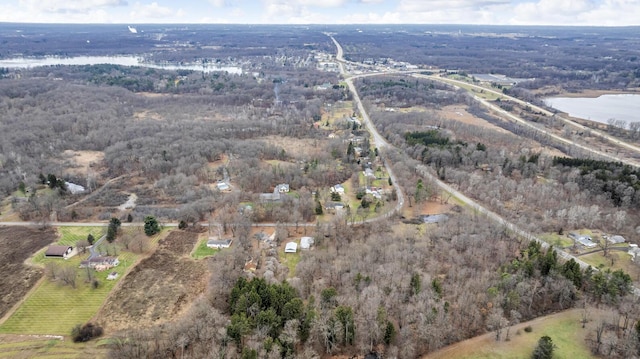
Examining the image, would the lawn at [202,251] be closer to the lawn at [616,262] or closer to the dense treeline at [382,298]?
the dense treeline at [382,298]

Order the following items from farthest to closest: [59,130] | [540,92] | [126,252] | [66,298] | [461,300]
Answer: [540,92], [59,130], [126,252], [66,298], [461,300]

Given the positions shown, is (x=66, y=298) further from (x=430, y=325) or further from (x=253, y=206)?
(x=430, y=325)

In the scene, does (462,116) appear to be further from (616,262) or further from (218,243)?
(218,243)

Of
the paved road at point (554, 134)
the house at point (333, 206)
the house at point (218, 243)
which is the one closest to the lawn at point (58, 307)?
the house at point (218, 243)

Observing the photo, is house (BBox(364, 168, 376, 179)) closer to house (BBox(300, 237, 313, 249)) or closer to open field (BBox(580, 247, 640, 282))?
house (BBox(300, 237, 313, 249))

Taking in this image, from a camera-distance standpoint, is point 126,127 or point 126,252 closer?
point 126,252

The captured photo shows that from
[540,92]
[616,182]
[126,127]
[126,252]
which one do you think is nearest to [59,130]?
[126,127]

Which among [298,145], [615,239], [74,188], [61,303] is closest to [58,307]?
[61,303]
